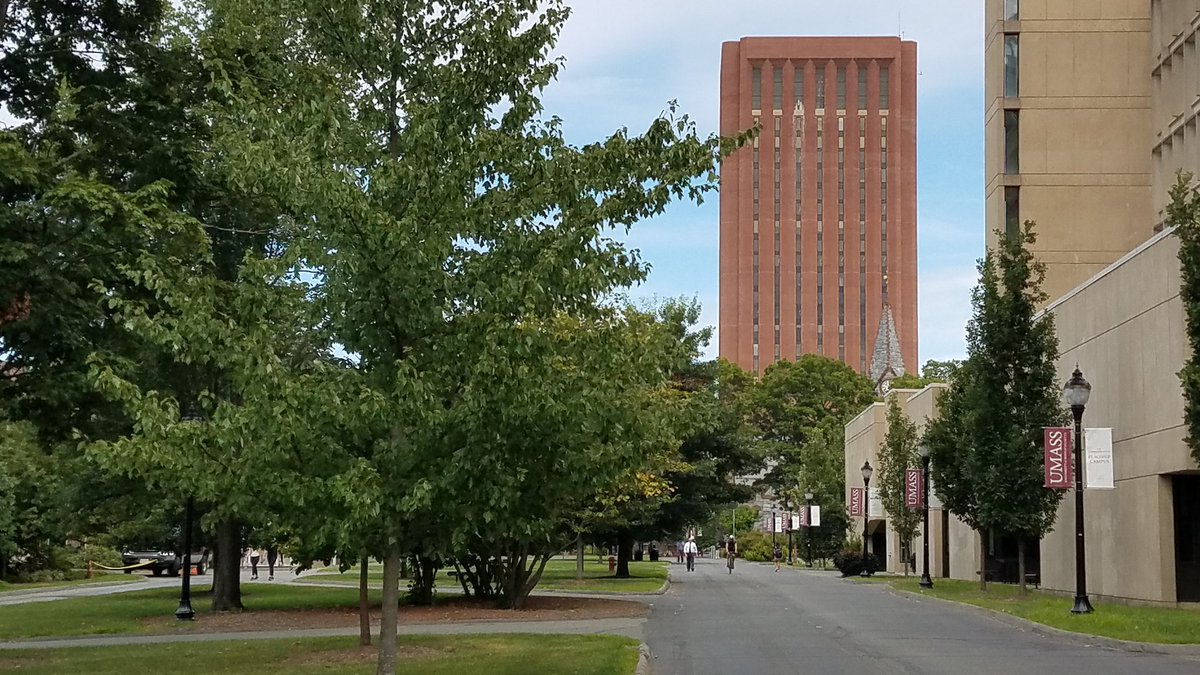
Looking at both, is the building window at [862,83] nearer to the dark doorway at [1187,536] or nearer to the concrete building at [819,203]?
the concrete building at [819,203]

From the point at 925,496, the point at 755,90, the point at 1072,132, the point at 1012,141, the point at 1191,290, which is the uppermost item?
the point at 755,90

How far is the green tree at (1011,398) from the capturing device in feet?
110

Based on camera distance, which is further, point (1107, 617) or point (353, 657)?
point (1107, 617)

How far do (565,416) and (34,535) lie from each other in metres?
47.9

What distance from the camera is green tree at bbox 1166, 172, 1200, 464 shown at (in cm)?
2389

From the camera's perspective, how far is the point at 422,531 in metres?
13.0

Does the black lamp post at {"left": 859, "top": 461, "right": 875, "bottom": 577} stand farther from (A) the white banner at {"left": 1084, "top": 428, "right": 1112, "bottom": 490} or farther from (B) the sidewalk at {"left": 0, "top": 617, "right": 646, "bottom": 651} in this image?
(B) the sidewalk at {"left": 0, "top": 617, "right": 646, "bottom": 651}

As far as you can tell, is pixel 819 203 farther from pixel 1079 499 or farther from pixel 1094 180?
pixel 1079 499

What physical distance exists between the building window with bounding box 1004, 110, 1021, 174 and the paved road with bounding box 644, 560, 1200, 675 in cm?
1857

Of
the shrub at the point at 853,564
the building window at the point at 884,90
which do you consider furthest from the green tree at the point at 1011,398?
the building window at the point at 884,90

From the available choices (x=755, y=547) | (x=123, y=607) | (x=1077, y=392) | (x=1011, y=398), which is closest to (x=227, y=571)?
(x=123, y=607)

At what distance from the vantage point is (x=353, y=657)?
19203mm

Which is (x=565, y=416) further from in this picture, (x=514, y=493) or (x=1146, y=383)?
(x=1146, y=383)

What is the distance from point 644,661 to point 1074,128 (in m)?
34.2
